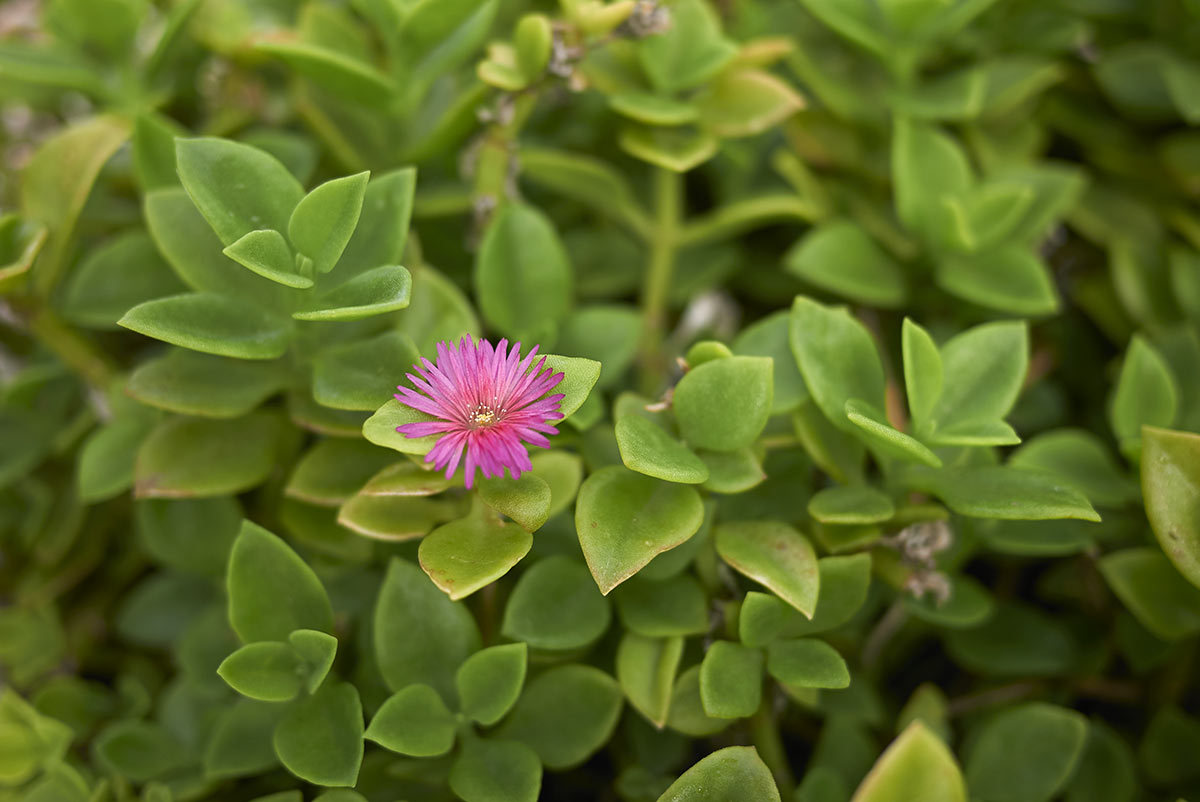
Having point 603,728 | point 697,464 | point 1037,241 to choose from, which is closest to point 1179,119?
point 1037,241

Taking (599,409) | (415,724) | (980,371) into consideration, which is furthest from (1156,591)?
(415,724)

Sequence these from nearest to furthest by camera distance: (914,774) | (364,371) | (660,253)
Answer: (914,774) < (364,371) < (660,253)

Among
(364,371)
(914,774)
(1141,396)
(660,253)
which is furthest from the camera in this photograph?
(660,253)

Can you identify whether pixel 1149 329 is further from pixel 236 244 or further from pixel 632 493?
pixel 236 244

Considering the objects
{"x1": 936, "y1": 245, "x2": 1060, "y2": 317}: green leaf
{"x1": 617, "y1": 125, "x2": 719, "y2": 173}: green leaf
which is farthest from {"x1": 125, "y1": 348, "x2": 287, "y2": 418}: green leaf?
{"x1": 936, "y1": 245, "x2": 1060, "y2": 317}: green leaf

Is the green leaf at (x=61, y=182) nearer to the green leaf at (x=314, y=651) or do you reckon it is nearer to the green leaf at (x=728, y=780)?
the green leaf at (x=314, y=651)

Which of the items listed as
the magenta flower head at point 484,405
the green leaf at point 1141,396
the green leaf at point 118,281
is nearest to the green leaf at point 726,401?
the magenta flower head at point 484,405

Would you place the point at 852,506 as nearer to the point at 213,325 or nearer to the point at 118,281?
the point at 213,325

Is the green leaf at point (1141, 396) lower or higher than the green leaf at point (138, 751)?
higher
